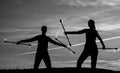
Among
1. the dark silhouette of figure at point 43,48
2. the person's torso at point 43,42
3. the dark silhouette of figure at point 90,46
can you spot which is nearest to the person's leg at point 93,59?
the dark silhouette of figure at point 90,46

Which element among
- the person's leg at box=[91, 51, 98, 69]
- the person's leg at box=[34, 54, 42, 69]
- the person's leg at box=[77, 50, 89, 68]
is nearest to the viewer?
the person's leg at box=[77, 50, 89, 68]

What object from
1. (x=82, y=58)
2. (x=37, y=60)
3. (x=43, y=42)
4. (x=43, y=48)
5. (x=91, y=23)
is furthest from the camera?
(x=43, y=42)

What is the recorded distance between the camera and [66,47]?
45.5 ft

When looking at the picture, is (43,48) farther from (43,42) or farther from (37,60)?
(37,60)

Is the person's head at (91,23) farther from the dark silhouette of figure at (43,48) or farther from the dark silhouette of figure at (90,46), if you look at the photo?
the dark silhouette of figure at (43,48)

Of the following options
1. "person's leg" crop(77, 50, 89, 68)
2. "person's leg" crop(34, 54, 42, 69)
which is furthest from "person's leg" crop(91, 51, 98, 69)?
"person's leg" crop(34, 54, 42, 69)

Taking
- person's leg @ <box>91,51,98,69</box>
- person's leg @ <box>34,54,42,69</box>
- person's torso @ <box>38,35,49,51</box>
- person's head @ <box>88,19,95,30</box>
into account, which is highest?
person's head @ <box>88,19,95,30</box>

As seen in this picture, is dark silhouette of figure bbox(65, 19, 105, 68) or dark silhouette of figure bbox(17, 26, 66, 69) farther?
dark silhouette of figure bbox(17, 26, 66, 69)

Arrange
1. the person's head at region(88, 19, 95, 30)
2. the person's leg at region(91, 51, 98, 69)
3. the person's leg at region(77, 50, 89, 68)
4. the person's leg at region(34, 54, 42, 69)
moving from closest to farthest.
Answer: the person's leg at region(77, 50, 89, 68), the person's leg at region(91, 51, 98, 69), the person's head at region(88, 19, 95, 30), the person's leg at region(34, 54, 42, 69)

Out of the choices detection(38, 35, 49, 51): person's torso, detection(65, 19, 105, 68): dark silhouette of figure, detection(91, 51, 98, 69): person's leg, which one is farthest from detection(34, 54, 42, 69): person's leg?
detection(91, 51, 98, 69): person's leg

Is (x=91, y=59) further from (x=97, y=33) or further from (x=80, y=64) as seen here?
(x=97, y=33)

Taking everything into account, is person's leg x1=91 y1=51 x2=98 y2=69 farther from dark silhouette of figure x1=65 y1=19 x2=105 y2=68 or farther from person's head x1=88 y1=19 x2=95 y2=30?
person's head x1=88 y1=19 x2=95 y2=30

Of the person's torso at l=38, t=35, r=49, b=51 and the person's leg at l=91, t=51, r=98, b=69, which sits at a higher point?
the person's torso at l=38, t=35, r=49, b=51

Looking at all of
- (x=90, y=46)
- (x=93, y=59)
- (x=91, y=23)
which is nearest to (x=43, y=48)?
(x=90, y=46)
